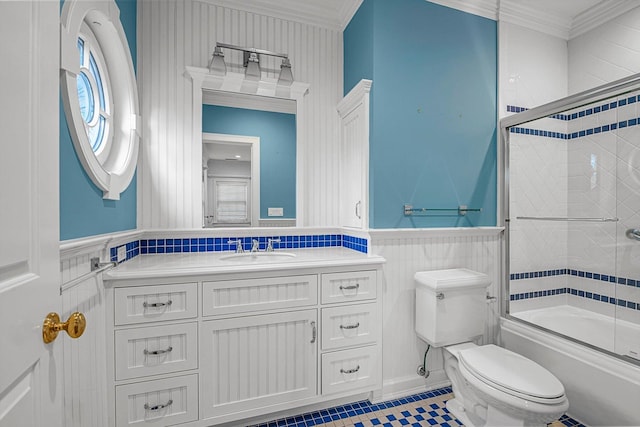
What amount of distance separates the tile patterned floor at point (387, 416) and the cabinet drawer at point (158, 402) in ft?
1.45

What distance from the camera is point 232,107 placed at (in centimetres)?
216

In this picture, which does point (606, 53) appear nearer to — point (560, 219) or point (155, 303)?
point (560, 219)

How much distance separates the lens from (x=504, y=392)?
1.36 metres

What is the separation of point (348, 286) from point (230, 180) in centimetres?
111

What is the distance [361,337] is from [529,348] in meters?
1.16

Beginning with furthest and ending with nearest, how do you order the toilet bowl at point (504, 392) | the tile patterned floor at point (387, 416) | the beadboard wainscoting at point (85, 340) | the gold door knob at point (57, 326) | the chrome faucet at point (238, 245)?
the chrome faucet at point (238, 245) → the tile patterned floor at point (387, 416) → the toilet bowl at point (504, 392) → the beadboard wainscoting at point (85, 340) → the gold door knob at point (57, 326)

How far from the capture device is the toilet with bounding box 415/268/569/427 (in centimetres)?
132

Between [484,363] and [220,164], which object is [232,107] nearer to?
[220,164]

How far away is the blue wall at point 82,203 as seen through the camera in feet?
3.52

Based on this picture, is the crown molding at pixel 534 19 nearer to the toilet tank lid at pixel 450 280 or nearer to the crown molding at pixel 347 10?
the crown molding at pixel 347 10

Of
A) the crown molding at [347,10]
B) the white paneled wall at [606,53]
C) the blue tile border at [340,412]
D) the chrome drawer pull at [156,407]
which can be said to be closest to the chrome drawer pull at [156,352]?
the chrome drawer pull at [156,407]

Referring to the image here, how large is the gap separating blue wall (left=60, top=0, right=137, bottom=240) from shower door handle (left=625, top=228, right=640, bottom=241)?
116 inches

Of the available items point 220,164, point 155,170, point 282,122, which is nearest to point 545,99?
point 282,122

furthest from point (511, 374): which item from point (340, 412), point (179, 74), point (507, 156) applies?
point (179, 74)
